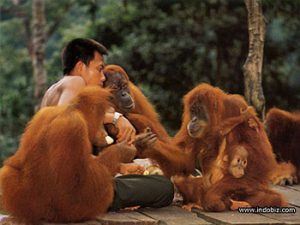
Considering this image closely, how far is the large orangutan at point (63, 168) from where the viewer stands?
335 cm

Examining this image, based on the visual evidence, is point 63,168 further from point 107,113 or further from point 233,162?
point 233,162

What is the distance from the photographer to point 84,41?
3.99m

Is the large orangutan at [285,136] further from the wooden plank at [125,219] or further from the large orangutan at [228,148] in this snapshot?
the wooden plank at [125,219]

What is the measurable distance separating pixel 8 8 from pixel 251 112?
325 inches

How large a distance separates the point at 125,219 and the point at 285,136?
1863 millimetres

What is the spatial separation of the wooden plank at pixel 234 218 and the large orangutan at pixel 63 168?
484mm

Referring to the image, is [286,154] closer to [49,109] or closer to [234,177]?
[234,177]

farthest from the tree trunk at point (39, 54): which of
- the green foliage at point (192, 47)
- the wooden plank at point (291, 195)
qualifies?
the wooden plank at point (291, 195)

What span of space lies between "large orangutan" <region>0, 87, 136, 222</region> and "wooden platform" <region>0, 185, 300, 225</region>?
0.34 ft

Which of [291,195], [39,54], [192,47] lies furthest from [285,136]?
[39,54]

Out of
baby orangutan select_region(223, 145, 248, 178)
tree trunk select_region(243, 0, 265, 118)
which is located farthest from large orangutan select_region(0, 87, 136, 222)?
tree trunk select_region(243, 0, 265, 118)

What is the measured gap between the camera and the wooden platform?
11.5 feet

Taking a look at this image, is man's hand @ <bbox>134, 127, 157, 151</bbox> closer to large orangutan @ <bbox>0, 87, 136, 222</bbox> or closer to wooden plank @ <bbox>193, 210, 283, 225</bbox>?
large orangutan @ <bbox>0, 87, 136, 222</bbox>

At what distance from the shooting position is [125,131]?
3.85 m
